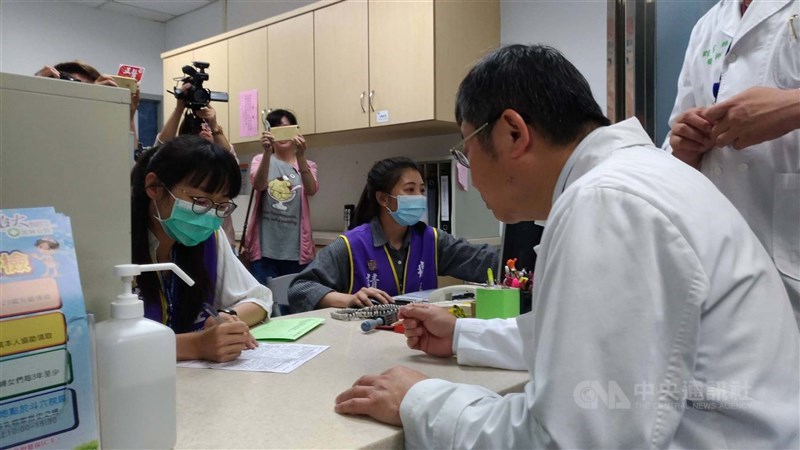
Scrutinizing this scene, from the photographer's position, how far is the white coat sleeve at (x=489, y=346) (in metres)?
1.03

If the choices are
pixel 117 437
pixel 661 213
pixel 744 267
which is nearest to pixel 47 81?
pixel 117 437

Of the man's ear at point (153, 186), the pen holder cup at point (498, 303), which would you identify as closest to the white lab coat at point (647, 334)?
the pen holder cup at point (498, 303)

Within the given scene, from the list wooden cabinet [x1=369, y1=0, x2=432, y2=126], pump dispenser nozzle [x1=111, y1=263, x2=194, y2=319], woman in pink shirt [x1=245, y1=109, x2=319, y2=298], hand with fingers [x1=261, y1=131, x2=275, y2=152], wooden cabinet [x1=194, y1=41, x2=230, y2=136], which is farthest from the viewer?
wooden cabinet [x1=194, y1=41, x2=230, y2=136]

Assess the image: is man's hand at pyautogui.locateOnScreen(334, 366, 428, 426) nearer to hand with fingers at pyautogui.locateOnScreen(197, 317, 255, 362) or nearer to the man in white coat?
the man in white coat

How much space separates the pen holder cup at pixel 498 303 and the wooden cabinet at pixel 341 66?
2.09 meters

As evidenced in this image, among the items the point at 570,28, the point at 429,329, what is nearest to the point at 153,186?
the point at 429,329

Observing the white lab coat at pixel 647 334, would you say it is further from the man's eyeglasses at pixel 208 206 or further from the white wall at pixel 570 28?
the white wall at pixel 570 28

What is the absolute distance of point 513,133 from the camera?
0.86m

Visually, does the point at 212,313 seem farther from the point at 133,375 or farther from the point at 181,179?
the point at 133,375

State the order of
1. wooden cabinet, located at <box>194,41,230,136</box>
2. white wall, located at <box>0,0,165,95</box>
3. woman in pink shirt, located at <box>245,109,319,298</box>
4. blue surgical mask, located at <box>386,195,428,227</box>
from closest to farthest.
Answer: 1. blue surgical mask, located at <box>386,195,428,227</box>
2. woman in pink shirt, located at <box>245,109,319,298</box>
3. wooden cabinet, located at <box>194,41,230,136</box>
4. white wall, located at <box>0,0,165,95</box>

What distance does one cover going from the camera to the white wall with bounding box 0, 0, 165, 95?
441 cm

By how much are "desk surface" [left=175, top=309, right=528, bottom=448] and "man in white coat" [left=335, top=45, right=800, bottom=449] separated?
0.05m

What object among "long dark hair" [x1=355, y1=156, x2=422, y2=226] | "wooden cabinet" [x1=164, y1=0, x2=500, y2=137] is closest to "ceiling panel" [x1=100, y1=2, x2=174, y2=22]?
"wooden cabinet" [x1=164, y1=0, x2=500, y2=137]

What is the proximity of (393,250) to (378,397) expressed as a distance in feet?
4.24
